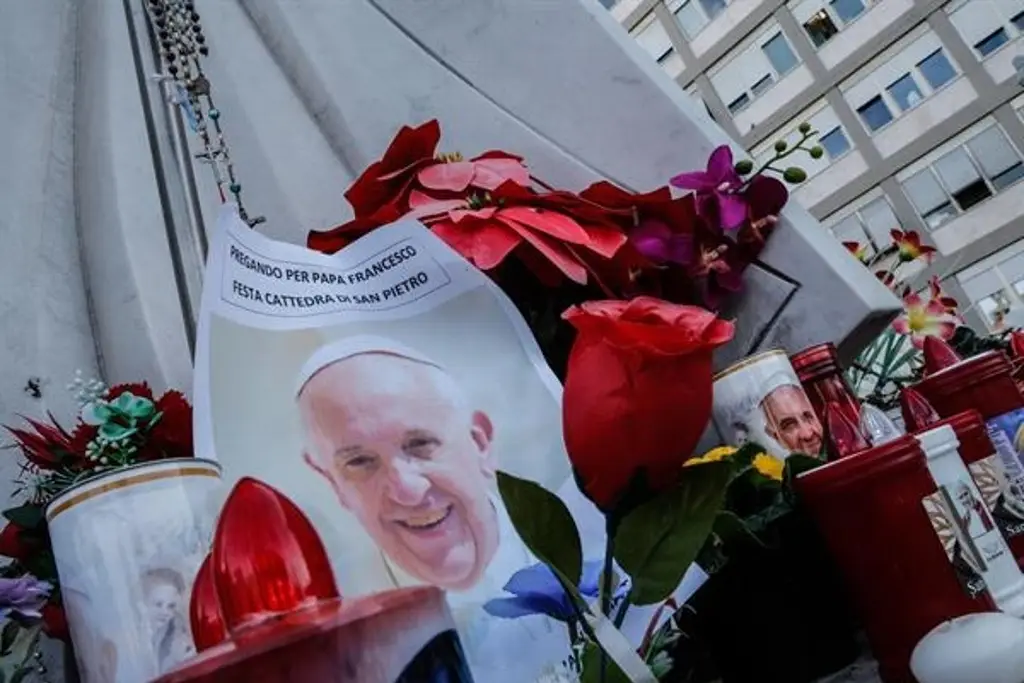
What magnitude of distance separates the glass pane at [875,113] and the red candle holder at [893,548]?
8405 millimetres

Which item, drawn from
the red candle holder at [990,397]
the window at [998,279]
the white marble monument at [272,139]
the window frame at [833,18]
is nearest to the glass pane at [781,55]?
the window frame at [833,18]

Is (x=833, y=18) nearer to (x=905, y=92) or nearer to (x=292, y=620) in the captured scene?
(x=905, y=92)

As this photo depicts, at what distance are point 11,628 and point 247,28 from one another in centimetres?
65

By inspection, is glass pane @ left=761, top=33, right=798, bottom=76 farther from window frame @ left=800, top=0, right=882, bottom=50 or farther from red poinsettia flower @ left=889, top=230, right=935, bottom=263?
red poinsettia flower @ left=889, top=230, right=935, bottom=263

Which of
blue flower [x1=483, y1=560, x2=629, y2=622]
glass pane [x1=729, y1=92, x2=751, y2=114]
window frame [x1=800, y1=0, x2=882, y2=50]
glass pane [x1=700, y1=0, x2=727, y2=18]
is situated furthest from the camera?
glass pane [x1=700, y1=0, x2=727, y2=18]

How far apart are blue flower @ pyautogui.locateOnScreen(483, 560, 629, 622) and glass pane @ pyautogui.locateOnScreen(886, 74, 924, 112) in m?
8.51

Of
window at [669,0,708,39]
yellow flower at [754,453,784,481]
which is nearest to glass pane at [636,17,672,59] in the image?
window at [669,0,708,39]

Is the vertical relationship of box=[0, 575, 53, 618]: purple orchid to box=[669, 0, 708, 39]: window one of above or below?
below

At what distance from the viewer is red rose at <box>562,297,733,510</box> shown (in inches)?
10.5

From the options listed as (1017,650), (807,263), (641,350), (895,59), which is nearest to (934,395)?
(807,263)

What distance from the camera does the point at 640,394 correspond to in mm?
271

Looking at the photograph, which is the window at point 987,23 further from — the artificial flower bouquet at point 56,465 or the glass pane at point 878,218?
the artificial flower bouquet at point 56,465

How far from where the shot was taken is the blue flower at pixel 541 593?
1.19 feet

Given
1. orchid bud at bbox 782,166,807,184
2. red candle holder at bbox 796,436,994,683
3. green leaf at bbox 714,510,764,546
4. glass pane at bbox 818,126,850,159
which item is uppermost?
glass pane at bbox 818,126,850,159
